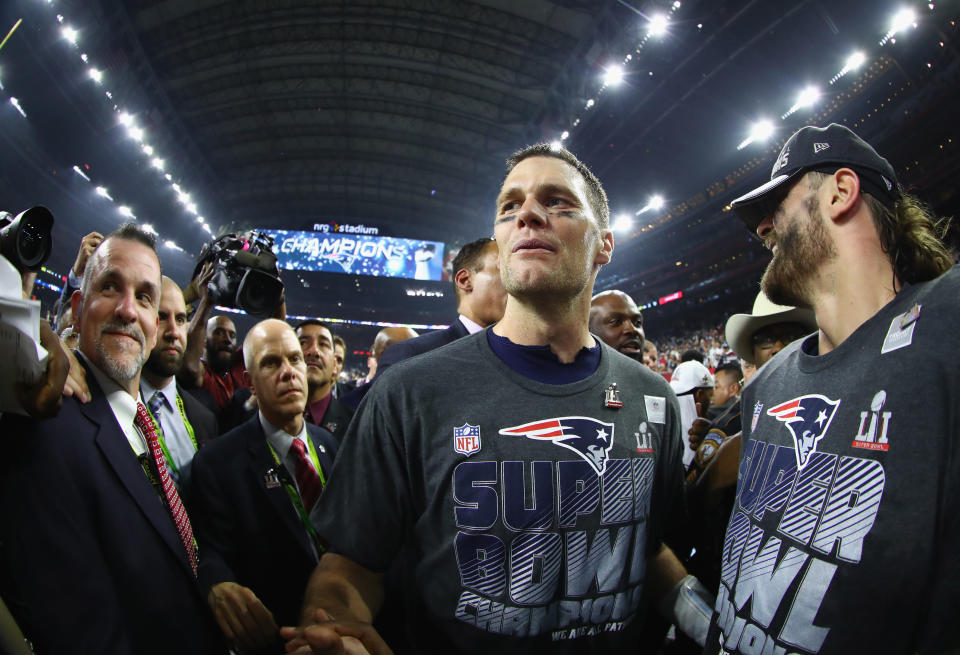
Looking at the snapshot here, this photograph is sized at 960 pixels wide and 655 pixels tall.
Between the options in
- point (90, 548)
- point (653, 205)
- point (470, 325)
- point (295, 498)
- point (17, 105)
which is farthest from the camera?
point (653, 205)

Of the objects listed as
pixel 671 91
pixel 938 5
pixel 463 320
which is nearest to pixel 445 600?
pixel 463 320

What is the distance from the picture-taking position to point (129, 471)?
1.41 m

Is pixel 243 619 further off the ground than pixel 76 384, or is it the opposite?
pixel 76 384

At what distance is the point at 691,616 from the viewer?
127cm

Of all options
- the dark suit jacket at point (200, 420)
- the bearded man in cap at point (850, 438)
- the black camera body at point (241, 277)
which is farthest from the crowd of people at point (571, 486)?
the black camera body at point (241, 277)

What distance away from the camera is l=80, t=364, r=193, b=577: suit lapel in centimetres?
138

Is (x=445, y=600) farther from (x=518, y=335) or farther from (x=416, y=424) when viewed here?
(x=518, y=335)

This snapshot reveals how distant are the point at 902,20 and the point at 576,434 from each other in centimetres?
1343

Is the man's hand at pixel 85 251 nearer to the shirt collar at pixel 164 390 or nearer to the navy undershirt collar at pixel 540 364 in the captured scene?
→ the shirt collar at pixel 164 390

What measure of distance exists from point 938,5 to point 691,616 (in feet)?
43.0

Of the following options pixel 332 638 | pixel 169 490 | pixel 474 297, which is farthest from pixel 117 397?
pixel 474 297

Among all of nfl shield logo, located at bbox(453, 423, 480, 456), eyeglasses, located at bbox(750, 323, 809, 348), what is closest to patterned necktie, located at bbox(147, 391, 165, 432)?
nfl shield logo, located at bbox(453, 423, 480, 456)

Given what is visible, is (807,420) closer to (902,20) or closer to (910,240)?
(910,240)

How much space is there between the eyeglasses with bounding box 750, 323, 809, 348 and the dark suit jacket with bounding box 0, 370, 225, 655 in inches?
111
